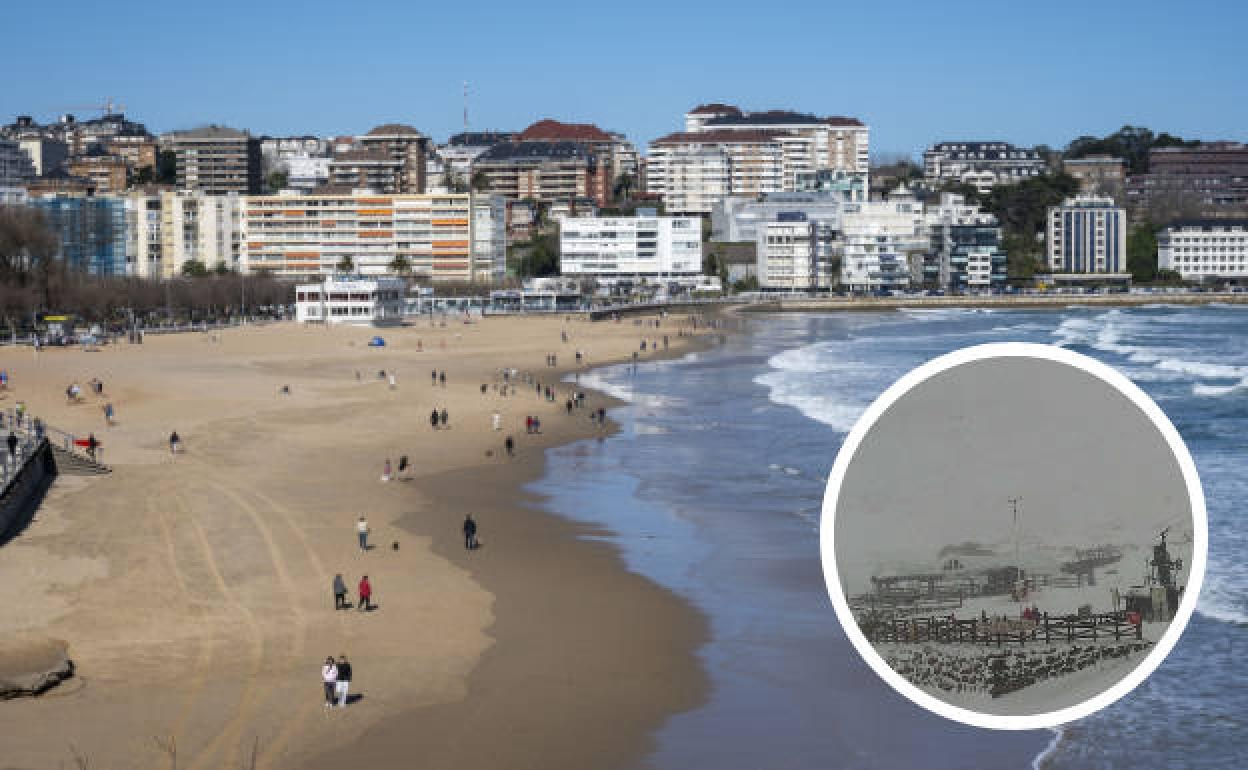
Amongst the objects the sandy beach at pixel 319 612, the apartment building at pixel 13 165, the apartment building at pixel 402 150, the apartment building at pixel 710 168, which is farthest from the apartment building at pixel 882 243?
the sandy beach at pixel 319 612

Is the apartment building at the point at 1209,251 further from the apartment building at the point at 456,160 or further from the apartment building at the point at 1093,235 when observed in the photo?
the apartment building at the point at 456,160

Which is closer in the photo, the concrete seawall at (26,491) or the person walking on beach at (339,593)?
the person walking on beach at (339,593)

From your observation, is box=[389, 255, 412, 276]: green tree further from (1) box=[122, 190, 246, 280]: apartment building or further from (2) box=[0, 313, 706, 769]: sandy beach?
(2) box=[0, 313, 706, 769]: sandy beach

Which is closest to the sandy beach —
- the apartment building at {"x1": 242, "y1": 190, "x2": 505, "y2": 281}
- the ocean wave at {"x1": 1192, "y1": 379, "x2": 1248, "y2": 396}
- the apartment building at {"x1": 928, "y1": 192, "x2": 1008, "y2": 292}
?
the ocean wave at {"x1": 1192, "y1": 379, "x2": 1248, "y2": 396}

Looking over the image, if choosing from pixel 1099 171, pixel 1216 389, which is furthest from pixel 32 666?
pixel 1099 171

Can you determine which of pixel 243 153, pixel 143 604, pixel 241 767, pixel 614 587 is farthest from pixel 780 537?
pixel 243 153

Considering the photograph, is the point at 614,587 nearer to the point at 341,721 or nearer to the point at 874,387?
the point at 341,721
